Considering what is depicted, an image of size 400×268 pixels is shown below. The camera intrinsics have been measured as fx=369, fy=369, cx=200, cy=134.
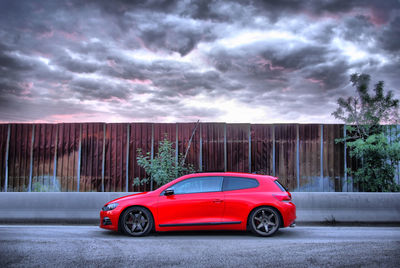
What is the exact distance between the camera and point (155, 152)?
44.4 feet

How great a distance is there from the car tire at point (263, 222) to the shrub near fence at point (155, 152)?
200 inches

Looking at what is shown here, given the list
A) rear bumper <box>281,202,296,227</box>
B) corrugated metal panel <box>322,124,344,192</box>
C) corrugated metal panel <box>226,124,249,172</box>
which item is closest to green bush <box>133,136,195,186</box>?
corrugated metal panel <box>226,124,249,172</box>

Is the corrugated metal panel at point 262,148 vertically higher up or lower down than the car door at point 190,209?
higher up

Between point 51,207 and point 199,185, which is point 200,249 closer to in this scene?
point 199,185

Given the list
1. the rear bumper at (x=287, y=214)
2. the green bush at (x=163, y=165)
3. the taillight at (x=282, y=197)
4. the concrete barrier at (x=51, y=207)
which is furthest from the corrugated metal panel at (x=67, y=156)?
the rear bumper at (x=287, y=214)

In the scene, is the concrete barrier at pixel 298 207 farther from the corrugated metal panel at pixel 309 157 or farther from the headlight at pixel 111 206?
the corrugated metal panel at pixel 309 157

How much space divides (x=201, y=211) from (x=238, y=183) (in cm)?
112

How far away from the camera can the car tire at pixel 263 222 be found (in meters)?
8.23

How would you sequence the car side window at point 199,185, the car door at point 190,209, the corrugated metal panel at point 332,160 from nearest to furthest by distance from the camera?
the car door at point 190,209
the car side window at point 199,185
the corrugated metal panel at point 332,160

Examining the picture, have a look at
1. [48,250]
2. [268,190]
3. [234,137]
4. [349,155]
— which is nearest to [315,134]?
[349,155]

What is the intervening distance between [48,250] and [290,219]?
5.06 metres

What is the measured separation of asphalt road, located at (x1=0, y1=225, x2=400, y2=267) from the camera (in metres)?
5.93

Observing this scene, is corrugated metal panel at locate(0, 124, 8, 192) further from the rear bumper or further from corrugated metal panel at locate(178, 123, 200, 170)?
the rear bumper

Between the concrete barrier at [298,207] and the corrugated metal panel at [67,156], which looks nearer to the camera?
the concrete barrier at [298,207]
